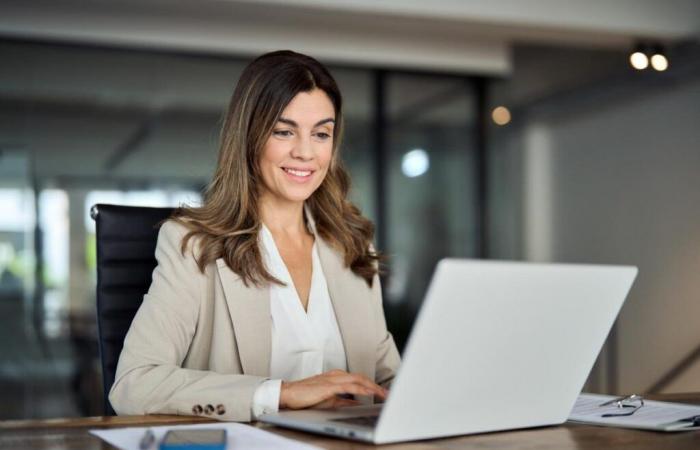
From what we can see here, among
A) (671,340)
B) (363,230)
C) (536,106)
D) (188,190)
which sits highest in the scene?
(536,106)

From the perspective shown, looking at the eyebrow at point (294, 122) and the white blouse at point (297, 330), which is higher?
the eyebrow at point (294, 122)

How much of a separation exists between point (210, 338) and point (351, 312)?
1.13 ft

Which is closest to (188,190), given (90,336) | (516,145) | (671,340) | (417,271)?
(90,336)

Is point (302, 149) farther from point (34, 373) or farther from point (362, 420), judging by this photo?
point (34, 373)

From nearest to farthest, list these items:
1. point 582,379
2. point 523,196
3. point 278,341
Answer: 1. point 582,379
2. point 278,341
3. point 523,196

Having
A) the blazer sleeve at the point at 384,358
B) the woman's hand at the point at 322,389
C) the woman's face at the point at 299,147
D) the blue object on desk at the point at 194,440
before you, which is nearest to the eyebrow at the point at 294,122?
the woman's face at the point at 299,147

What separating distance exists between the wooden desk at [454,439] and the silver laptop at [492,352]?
0.7 inches

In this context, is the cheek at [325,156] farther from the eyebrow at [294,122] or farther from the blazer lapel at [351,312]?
the blazer lapel at [351,312]

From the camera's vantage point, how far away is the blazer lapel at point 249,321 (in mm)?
1814

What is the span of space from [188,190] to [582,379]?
158 inches

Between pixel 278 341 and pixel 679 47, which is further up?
pixel 679 47

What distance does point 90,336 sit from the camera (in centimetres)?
498

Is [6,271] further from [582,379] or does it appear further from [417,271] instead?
[582,379]

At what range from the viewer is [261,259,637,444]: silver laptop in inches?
43.1
